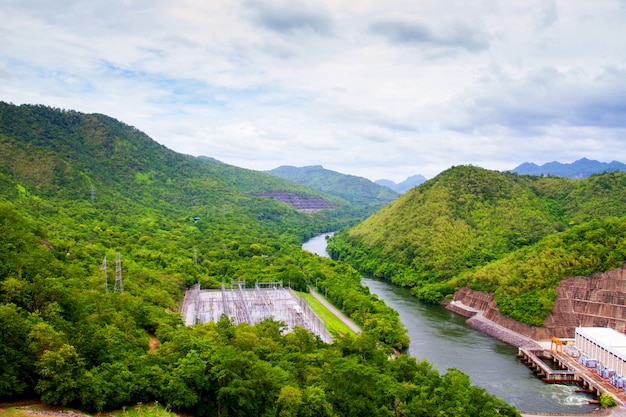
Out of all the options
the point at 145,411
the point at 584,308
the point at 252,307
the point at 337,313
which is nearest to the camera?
the point at 145,411

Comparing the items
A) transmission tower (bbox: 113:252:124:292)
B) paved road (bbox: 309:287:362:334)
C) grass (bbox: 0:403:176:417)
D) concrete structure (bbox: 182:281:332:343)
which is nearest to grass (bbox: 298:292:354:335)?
paved road (bbox: 309:287:362:334)

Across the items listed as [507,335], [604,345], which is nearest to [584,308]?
[507,335]

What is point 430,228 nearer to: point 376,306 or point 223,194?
point 376,306

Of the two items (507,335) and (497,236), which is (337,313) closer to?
(507,335)

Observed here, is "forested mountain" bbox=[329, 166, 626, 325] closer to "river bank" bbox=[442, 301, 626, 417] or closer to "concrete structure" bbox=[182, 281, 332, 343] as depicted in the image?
"river bank" bbox=[442, 301, 626, 417]

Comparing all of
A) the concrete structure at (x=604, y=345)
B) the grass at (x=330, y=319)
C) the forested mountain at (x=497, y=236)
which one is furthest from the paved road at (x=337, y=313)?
the concrete structure at (x=604, y=345)

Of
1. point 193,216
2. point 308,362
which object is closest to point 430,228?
point 193,216

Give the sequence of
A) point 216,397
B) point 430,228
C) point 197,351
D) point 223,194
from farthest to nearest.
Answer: point 223,194, point 430,228, point 197,351, point 216,397
